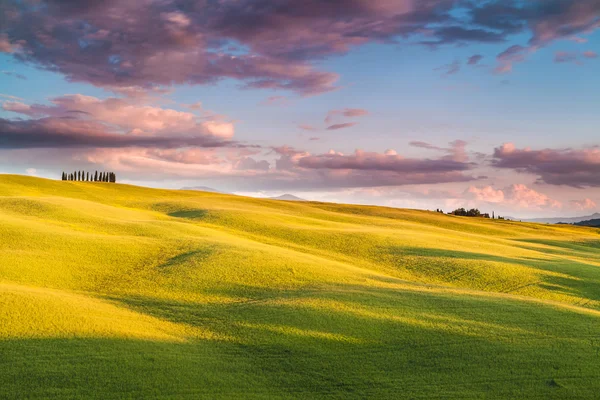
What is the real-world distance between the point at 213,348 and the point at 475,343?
5837mm

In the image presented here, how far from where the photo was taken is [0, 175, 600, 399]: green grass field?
917cm

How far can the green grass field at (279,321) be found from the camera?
9.17 metres

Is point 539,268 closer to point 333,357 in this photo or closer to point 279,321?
point 279,321

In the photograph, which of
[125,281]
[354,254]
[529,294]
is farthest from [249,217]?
[529,294]

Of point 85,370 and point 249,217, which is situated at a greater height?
point 249,217

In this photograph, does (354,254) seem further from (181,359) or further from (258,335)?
(181,359)

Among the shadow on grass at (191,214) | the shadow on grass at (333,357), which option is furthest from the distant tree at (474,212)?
the shadow on grass at (333,357)

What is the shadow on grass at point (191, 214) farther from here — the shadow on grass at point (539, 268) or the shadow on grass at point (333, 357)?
the shadow on grass at point (333, 357)

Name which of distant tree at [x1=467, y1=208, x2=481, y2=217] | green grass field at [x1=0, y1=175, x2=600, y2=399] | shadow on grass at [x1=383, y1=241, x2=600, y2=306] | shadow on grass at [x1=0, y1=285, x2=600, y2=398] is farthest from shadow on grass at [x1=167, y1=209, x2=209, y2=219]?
distant tree at [x1=467, y1=208, x2=481, y2=217]

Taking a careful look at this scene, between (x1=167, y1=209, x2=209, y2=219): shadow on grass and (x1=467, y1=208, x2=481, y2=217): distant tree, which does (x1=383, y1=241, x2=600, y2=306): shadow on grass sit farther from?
(x1=467, y1=208, x2=481, y2=217): distant tree

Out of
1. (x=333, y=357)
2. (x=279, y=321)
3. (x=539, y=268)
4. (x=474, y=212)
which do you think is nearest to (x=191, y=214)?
(x=539, y=268)

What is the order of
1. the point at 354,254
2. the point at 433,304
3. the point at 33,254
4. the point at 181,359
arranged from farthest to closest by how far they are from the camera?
the point at 354,254 → the point at 33,254 → the point at 433,304 → the point at 181,359

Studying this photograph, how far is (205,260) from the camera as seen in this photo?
1916 centimetres

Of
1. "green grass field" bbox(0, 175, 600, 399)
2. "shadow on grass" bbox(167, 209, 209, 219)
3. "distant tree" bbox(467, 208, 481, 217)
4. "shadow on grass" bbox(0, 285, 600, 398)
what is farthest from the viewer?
"distant tree" bbox(467, 208, 481, 217)
